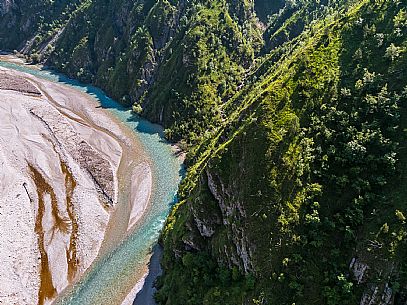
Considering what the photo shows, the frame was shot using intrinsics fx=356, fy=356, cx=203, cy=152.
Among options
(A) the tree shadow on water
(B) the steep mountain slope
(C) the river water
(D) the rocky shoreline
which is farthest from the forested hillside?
(D) the rocky shoreline

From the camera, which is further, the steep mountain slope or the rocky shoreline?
the rocky shoreline

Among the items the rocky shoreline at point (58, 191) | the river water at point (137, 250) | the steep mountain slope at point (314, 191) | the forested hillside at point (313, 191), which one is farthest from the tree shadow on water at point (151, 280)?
the rocky shoreline at point (58, 191)

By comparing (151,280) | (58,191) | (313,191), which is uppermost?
(313,191)

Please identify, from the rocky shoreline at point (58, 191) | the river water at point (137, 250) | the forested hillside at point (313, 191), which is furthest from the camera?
the rocky shoreline at point (58, 191)

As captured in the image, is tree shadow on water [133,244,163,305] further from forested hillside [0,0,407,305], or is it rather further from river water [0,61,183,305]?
forested hillside [0,0,407,305]

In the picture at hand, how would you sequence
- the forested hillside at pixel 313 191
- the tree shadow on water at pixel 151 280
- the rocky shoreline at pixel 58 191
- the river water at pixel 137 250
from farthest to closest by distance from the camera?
the rocky shoreline at pixel 58 191 < the river water at pixel 137 250 < the tree shadow on water at pixel 151 280 < the forested hillside at pixel 313 191

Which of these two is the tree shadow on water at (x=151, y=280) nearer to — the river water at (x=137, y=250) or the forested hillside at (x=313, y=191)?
the river water at (x=137, y=250)

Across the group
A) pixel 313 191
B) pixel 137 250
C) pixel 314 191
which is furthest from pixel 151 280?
pixel 314 191

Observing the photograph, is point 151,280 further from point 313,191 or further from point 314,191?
point 314,191

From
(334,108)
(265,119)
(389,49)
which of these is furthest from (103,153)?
(389,49)

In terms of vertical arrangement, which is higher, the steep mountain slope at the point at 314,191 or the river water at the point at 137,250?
the steep mountain slope at the point at 314,191
